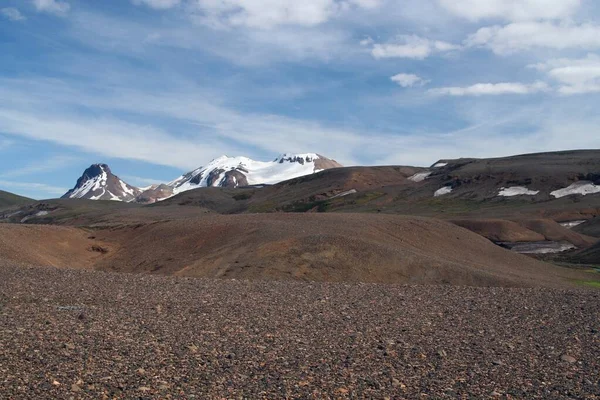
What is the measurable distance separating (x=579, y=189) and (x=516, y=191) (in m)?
9.50

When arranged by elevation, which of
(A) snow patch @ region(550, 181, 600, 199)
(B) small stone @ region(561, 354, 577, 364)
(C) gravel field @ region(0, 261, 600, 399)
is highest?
(A) snow patch @ region(550, 181, 600, 199)

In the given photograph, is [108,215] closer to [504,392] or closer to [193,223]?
[193,223]

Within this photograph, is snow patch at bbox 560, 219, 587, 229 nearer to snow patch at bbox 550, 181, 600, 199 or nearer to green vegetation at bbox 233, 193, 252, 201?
snow patch at bbox 550, 181, 600, 199

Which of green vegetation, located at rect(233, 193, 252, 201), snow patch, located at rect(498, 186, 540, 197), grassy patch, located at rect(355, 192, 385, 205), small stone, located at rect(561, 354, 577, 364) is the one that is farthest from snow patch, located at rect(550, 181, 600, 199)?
small stone, located at rect(561, 354, 577, 364)

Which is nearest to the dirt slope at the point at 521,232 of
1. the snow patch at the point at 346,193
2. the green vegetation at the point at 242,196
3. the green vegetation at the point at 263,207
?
the snow patch at the point at 346,193

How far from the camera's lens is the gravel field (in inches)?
386

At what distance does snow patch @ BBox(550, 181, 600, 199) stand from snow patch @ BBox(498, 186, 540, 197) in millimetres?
3287

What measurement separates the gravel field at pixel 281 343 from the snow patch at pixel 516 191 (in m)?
89.5

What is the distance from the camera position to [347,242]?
29766mm

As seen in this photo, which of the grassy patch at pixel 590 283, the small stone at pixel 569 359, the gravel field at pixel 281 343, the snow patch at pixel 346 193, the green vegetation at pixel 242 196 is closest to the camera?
the gravel field at pixel 281 343

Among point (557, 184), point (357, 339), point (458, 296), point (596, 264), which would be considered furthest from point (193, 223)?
point (557, 184)

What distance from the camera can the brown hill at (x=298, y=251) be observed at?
89.9 ft

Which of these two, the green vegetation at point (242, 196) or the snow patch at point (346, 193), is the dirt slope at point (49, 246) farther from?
the green vegetation at point (242, 196)

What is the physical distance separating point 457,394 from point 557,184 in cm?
10365
